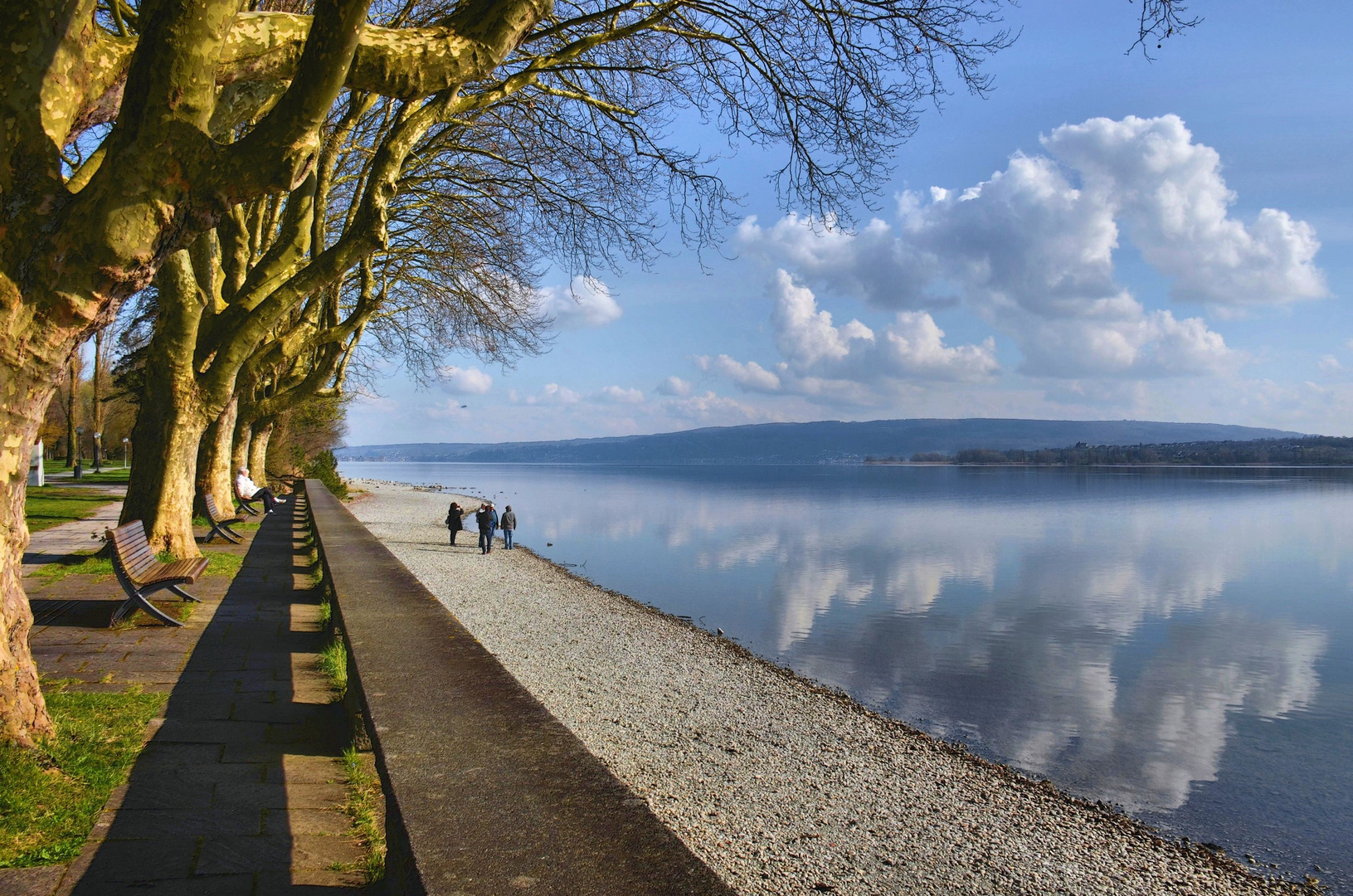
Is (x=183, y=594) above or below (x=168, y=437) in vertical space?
below

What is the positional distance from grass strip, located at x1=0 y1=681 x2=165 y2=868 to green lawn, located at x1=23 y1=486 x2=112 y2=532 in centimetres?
1088

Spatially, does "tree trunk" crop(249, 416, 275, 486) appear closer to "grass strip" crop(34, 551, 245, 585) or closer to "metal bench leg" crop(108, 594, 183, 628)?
"grass strip" crop(34, 551, 245, 585)

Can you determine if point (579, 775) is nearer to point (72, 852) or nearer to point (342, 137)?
point (72, 852)

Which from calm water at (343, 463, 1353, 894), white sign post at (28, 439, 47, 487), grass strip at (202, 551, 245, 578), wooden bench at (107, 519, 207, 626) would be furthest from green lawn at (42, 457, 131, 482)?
calm water at (343, 463, 1353, 894)

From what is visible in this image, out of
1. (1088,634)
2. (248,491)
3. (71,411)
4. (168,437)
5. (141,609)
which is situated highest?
(71,411)

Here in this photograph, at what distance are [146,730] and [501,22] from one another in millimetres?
4420

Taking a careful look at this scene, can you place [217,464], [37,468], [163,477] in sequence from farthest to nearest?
[37,468], [217,464], [163,477]

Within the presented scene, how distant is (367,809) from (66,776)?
1.34 meters

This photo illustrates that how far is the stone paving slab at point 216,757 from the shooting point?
300cm

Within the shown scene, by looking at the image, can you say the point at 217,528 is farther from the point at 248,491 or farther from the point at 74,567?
the point at 248,491

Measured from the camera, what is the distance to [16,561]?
3.88 meters

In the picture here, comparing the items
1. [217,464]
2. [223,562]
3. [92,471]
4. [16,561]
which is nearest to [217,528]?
[217,464]

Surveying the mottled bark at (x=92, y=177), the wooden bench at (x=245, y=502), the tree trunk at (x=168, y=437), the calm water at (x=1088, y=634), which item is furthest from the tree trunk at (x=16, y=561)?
the wooden bench at (x=245, y=502)

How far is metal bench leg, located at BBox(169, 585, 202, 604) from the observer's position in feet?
24.5
